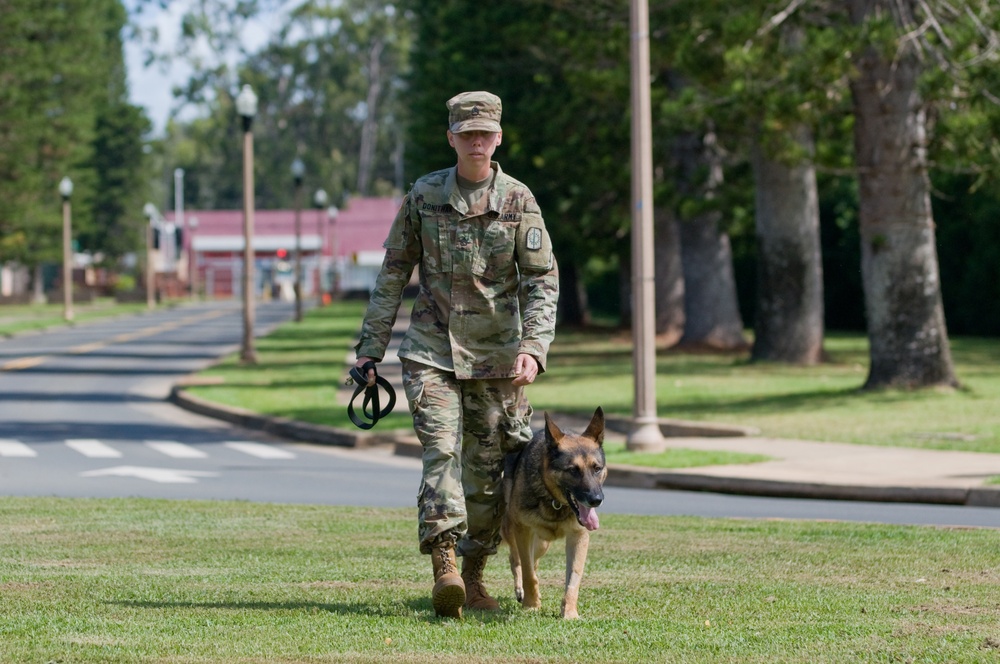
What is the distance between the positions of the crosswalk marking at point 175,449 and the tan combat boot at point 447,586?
34.1ft

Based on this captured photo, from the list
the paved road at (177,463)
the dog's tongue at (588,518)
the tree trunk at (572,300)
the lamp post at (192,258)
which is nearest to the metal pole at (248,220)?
the paved road at (177,463)

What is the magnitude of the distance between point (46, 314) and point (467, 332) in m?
60.2

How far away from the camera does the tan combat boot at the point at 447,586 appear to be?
6668 millimetres

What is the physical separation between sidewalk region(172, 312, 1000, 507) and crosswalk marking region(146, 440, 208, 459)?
1799 millimetres

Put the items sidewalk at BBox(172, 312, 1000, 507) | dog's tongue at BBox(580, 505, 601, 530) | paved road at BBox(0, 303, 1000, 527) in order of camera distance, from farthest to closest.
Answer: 1. sidewalk at BBox(172, 312, 1000, 507)
2. paved road at BBox(0, 303, 1000, 527)
3. dog's tongue at BBox(580, 505, 601, 530)

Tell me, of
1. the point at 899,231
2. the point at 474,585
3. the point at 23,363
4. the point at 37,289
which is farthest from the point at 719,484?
the point at 37,289

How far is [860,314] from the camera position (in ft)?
149

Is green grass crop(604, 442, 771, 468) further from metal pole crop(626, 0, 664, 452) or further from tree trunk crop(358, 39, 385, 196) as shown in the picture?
tree trunk crop(358, 39, 385, 196)

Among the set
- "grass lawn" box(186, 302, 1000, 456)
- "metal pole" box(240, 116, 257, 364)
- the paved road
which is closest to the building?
"grass lawn" box(186, 302, 1000, 456)

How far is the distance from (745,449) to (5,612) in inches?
412

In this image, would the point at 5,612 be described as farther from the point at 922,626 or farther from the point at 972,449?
the point at 972,449

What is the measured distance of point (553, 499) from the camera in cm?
678

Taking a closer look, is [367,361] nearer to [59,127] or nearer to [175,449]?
[175,449]

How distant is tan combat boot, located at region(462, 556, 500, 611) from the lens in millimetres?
7152
